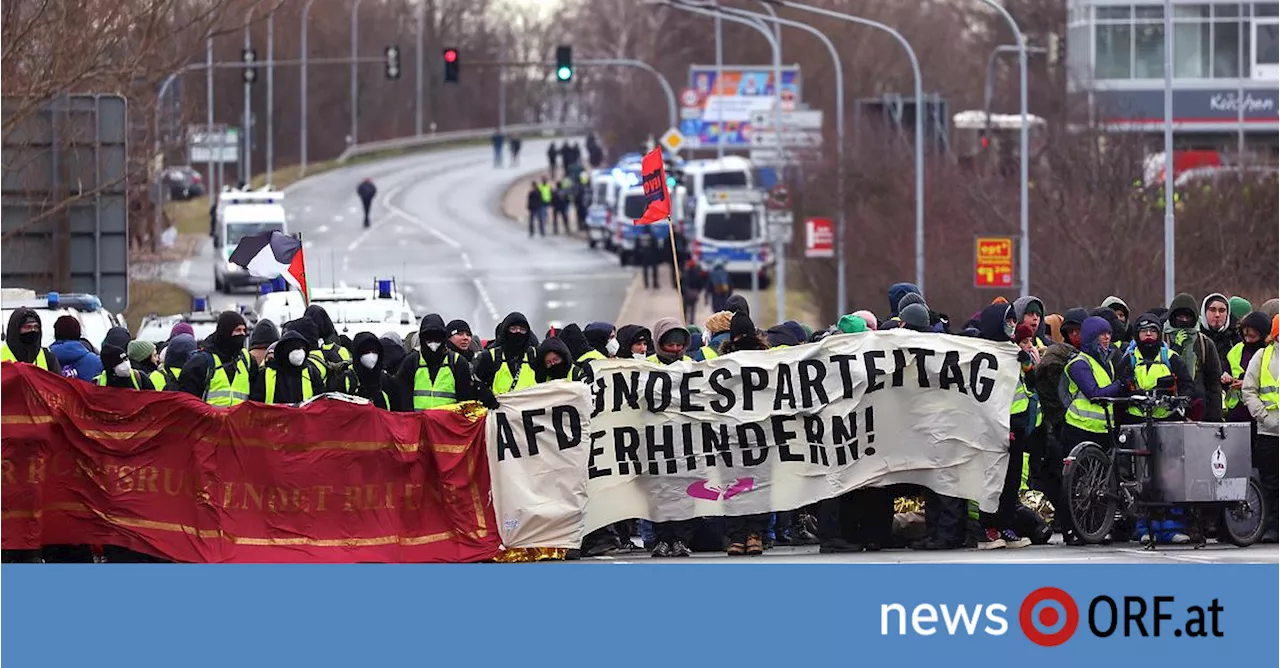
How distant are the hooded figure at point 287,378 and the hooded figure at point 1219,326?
19.8 ft

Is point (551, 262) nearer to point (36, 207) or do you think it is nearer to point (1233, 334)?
point (36, 207)

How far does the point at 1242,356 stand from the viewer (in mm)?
16438

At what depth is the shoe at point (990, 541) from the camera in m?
15.6

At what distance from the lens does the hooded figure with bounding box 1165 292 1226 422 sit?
16.0m

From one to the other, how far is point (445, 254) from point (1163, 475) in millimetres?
55367

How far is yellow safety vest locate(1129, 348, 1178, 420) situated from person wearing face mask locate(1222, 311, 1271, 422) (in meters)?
0.67

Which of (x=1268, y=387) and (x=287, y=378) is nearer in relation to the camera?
(x=287, y=378)

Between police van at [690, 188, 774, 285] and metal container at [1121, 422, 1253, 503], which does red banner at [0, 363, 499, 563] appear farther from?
police van at [690, 188, 774, 285]

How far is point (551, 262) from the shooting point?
67.3 metres

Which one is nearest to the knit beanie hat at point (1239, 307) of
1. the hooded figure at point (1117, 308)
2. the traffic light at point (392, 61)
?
the hooded figure at point (1117, 308)

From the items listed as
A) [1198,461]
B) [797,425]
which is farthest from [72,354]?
[1198,461]

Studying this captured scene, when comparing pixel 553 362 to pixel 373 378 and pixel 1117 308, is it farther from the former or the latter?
pixel 1117 308
